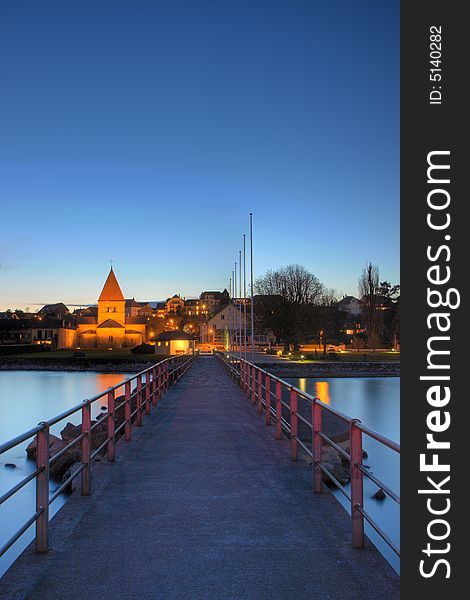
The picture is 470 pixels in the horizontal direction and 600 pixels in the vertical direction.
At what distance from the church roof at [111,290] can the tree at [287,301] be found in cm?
4780

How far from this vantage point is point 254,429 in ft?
39.7

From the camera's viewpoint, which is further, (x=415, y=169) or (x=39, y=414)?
(x=39, y=414)

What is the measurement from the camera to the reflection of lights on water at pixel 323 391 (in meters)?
41.3

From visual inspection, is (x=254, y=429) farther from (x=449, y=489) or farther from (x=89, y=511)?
(x=449, y=489)

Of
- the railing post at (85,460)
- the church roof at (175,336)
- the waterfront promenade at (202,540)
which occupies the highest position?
the church roof at (175,336)

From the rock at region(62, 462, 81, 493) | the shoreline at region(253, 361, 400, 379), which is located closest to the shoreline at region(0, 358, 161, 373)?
the shoreline at region(253, 361, 400, 379)

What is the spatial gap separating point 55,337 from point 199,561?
120682mm

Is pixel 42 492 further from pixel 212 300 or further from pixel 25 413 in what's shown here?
pixel 212 300

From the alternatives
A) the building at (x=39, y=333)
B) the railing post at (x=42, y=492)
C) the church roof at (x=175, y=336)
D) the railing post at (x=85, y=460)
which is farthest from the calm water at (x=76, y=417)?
the building at (x=39, y=333)

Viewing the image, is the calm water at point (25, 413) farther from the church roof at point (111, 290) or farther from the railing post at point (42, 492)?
the church roof at point (111, 290)

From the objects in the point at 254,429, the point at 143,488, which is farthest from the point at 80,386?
the point at 143,488

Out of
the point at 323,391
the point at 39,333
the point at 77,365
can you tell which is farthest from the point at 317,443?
the point at 39,333

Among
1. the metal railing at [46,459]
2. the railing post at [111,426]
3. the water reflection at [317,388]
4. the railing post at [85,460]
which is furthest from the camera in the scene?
the water reflection at [317,388]

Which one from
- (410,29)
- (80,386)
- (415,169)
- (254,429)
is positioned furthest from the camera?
(80,386)
